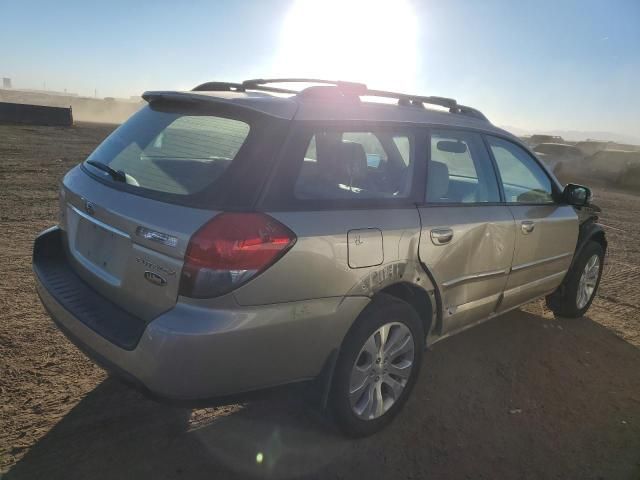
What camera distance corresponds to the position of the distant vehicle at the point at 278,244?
200cm

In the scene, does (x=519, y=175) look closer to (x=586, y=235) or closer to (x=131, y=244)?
(x=586, y=235)

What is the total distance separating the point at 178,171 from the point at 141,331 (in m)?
0.75

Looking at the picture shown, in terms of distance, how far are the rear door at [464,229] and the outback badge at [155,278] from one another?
1.36 meters

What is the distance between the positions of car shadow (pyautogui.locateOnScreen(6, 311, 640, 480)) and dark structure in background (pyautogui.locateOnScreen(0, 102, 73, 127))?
72.7 ft

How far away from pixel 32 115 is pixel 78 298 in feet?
74.4

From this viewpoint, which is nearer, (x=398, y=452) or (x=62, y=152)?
(x=398, y=452)

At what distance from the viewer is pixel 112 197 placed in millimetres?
2322

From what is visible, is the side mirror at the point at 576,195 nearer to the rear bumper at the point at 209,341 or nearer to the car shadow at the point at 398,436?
the car shadow at the point at 398,436

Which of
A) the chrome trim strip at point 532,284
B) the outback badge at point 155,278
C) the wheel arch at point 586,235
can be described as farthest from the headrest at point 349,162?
the wheel arch at point 586,235

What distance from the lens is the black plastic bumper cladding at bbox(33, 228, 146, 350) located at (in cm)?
213

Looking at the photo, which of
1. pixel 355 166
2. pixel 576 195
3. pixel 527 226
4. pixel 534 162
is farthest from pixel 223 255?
pixel 576 195

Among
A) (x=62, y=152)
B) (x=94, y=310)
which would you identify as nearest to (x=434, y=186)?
(x=94, y=310)

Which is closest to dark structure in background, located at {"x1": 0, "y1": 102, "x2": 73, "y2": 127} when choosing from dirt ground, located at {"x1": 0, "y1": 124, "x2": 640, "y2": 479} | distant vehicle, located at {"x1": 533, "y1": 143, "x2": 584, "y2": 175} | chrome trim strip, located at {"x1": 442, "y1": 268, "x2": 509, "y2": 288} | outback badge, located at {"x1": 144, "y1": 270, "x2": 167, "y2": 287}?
dirt ground, located at {"x1": 0, "y1": 124, "x2": 640, "y2": 479}

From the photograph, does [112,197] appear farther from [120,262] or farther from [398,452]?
[398,452]
